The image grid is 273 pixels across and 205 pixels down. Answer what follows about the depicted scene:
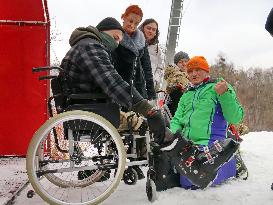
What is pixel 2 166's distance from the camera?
4.61 metres

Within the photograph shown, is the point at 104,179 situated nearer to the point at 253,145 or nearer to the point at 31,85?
the point at 31,85

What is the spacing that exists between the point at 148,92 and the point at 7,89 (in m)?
1.90

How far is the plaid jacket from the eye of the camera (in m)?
2.69

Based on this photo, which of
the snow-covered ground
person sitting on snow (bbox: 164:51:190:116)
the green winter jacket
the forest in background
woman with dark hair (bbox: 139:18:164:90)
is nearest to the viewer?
the snow-covered ground

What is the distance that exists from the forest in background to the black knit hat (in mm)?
53425

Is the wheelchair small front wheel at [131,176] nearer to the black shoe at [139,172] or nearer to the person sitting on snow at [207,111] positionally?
the black shoe at [139,172]

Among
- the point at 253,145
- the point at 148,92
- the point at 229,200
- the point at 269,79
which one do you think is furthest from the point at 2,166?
the point at 269,79

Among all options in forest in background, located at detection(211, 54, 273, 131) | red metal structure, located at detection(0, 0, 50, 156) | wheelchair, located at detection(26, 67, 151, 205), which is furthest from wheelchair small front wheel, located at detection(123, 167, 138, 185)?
forest in background, located at detection(211, 54, 273, 131)

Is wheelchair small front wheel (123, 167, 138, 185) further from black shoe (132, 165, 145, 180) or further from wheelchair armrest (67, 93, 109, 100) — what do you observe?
wheelchair armrest (67, 93, 109, 100)

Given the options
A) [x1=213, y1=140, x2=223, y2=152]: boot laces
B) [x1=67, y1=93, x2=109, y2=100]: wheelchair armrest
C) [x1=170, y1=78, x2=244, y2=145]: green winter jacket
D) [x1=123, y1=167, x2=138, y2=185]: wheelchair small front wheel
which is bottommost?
[x1=123, y1=167, x2=138, y2=185]: wheelchair small front wheel

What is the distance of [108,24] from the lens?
318 centimetres

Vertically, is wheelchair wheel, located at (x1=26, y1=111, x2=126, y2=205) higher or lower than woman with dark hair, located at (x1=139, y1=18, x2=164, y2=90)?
lower

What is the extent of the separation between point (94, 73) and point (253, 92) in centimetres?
6127

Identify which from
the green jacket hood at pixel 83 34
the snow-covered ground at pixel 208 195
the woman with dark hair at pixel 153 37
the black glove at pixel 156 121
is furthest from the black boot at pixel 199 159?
the woman with dark hair at pixel 153 37
